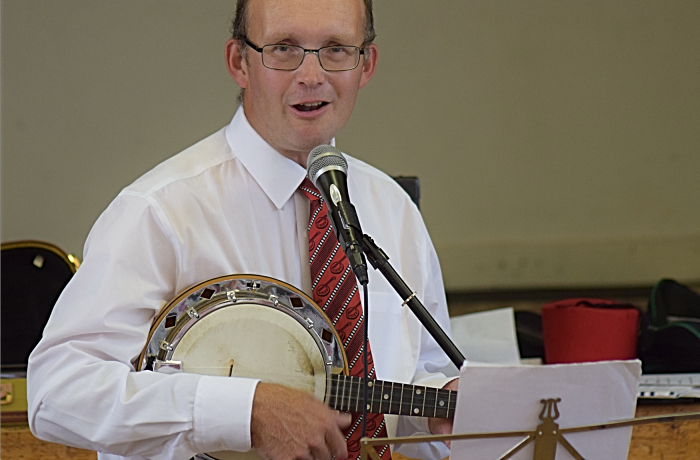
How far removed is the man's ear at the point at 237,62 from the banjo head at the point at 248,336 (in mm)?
516

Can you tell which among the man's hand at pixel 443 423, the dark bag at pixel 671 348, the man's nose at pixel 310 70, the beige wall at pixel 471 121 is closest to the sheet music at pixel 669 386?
the dark bag at pixel 671 348

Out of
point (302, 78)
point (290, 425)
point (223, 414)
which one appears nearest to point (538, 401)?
point (290, 425)

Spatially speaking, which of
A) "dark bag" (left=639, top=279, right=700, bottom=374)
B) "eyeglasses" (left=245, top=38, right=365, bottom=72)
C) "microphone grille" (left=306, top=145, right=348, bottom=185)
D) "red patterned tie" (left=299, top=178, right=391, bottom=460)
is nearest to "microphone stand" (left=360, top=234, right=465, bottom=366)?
"microphone grille" (left=306, top=145, right=348, bottom=185)

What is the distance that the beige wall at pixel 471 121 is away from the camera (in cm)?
453

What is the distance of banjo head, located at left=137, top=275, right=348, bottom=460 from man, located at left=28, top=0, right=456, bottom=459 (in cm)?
6

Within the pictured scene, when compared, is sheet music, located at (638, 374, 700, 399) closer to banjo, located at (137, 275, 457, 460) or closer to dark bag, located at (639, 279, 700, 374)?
dark bag, located at (639, 279, 700, 374)

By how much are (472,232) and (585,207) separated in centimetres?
71

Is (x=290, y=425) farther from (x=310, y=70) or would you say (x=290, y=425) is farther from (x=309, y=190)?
(x=310, y=70)

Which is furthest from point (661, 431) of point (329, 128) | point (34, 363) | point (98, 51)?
point (98, 51)

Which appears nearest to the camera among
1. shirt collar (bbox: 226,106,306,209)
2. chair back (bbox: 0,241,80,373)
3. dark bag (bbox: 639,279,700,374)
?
shirt collar (bbox: 226,106,306,209)

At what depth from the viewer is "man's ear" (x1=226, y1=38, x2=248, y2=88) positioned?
6.08 feet

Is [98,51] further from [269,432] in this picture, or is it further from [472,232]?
[269,432]

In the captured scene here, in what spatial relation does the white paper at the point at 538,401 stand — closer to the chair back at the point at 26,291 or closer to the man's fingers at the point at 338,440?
the man's fingers at the point at 338,440

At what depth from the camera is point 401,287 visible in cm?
140
